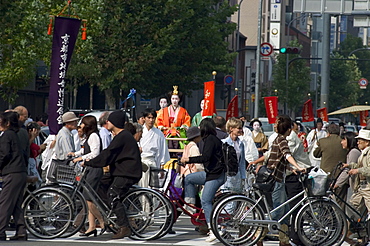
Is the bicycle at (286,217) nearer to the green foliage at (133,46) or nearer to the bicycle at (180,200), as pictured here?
the bicycle at (180,200)

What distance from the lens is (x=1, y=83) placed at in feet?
91.3

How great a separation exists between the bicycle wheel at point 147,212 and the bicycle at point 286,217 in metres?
0.84

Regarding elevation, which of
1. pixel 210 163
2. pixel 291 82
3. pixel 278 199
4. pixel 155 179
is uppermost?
pixel 291 82

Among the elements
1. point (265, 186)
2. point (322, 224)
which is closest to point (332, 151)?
point (322, 224)

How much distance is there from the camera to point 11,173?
424 inches

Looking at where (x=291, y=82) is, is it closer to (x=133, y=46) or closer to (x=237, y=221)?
(x=133, y=46)

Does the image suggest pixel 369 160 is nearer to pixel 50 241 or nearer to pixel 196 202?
pixel 196 202

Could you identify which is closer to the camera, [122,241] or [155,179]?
[122,241]

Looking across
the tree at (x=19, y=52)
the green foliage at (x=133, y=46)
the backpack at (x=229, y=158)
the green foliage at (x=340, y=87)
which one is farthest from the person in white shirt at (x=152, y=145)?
the green foliage at (x=340, y=87)

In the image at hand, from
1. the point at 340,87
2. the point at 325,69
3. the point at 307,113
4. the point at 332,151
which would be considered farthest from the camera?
the point at 340,87

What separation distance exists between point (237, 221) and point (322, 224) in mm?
1015

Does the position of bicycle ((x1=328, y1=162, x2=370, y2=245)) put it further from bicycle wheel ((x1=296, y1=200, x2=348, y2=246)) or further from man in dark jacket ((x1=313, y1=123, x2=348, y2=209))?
man in dark jacket ((x1=313, y1=123, x2=348, y2=209))

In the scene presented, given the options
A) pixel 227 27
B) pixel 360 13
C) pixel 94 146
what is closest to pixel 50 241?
pixel 94 146

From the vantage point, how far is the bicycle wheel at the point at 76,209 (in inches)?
430
